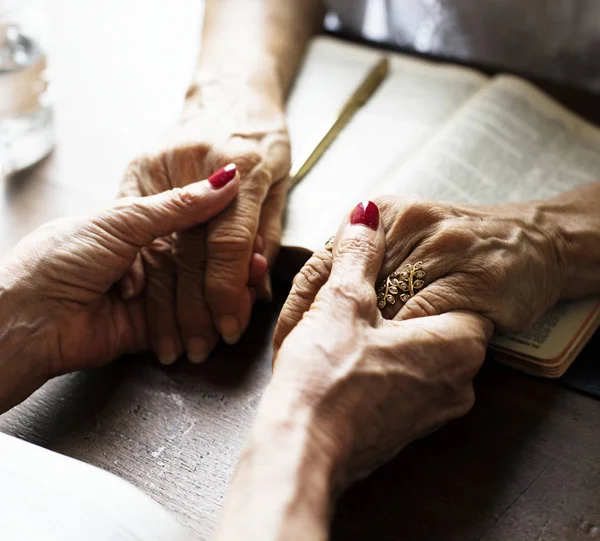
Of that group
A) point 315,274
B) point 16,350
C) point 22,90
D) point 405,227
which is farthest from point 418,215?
point 22,90

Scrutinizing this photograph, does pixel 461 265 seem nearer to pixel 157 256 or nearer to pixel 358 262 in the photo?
pixel 358 262

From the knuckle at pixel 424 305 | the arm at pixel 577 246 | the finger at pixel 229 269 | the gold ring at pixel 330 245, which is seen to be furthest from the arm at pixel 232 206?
the arm at pixel 577 246

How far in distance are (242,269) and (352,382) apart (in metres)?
0.30

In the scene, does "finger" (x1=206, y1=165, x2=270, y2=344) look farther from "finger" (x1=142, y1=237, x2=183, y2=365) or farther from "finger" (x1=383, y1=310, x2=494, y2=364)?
"finger" (x1=383, y1=310, x2=494, y2=364)

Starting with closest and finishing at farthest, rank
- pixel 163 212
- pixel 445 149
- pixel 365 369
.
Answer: pixel 365 369 → pixel 163 212 → pixel 445 149

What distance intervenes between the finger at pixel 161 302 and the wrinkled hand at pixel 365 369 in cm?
26

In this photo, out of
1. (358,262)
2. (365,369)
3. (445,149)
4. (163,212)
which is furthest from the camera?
(445,149)

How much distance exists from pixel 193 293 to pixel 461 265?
35 centimetres

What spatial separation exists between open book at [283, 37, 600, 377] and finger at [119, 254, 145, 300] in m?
0.20

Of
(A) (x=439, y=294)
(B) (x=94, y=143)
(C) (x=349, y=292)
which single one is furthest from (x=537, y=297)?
(B) (x=94, y=143)

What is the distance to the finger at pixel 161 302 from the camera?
39.9 inches

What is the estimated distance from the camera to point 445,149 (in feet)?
3.85

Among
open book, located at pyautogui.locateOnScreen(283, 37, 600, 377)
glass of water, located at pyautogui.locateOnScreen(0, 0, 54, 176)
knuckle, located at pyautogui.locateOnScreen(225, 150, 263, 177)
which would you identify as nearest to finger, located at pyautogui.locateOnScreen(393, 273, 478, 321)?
open book, located at pyautogui.locateOnScreen(283, 37, 600, 377)

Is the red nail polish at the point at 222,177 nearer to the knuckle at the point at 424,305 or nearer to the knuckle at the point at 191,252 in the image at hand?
the knuckle at the point at 191,252
